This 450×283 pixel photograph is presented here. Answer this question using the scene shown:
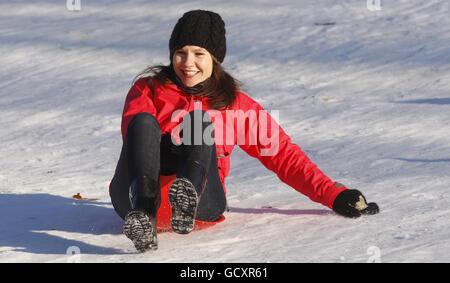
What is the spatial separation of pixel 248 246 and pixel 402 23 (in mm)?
5188

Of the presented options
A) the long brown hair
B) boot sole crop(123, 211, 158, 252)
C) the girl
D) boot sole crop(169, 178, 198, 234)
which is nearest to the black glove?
the girl

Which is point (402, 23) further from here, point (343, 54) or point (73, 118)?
point (73, 118)

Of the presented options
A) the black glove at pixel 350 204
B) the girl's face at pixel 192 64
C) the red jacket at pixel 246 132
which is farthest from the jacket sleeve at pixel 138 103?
the black glove at pixel 350 204

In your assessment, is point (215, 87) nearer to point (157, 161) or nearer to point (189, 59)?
point (189, 59)

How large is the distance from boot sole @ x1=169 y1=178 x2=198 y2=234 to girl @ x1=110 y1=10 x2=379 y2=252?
0.53 ft

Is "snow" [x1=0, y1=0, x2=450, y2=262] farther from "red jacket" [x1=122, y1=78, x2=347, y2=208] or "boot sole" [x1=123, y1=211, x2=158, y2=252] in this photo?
"red jacket" [x1=122, y1=78, x2=347, y2=208]

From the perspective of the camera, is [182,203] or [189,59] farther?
[189,59]

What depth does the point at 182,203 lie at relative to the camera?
9.36 ft

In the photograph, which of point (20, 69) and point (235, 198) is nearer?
point (235, 198)

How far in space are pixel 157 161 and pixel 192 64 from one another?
25.6 inches

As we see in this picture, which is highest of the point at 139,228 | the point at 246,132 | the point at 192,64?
the point at 192,64

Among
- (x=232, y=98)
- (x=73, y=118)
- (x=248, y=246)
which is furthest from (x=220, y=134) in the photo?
(x=73, y=118)

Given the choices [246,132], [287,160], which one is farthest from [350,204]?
[246,132]
